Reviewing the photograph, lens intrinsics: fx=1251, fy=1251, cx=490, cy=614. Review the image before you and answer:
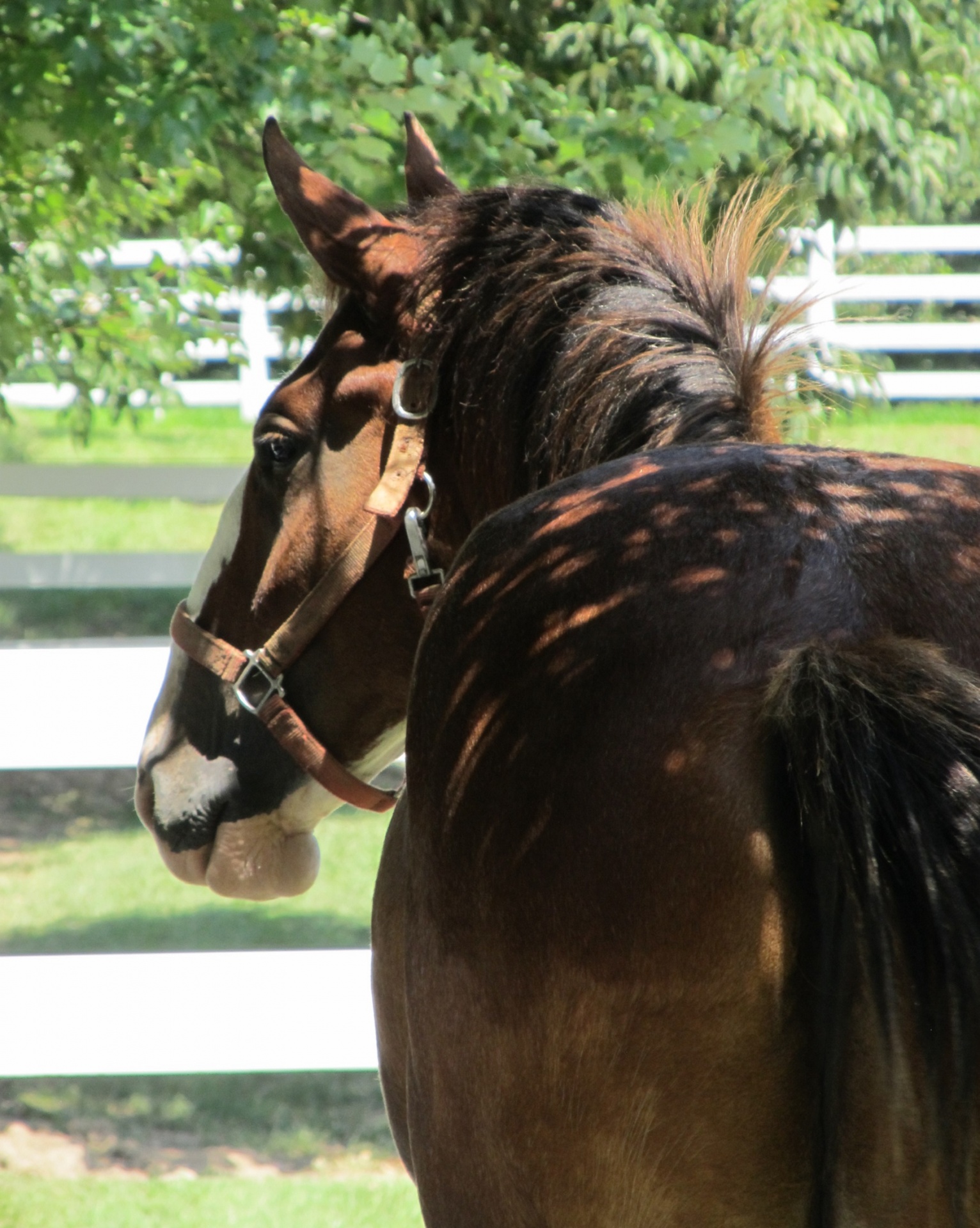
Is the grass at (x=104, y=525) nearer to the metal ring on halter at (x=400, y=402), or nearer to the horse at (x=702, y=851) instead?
the metal ring on halter at (x=400, y=402)

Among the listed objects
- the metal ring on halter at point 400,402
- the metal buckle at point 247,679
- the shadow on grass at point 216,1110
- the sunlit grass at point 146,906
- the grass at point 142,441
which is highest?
the metal ring on halter at point 400,402

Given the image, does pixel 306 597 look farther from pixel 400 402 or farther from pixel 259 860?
pixel 259 860

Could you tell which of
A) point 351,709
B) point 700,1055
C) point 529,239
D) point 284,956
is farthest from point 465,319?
point 284,956

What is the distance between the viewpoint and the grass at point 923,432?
8.70 metres

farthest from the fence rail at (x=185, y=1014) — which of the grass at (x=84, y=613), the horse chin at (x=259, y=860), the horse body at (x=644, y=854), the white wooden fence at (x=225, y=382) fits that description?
the grass at (x=84, y=613)

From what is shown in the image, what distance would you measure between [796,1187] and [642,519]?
1.64 feet

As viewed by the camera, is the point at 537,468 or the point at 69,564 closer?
the point at 537,468

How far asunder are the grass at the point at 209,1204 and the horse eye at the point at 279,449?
6.80ft

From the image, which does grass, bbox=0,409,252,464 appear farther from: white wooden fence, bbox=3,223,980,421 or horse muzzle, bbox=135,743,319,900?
horse muzzle, bbox=135,743,319,900

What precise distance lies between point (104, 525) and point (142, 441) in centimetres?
206

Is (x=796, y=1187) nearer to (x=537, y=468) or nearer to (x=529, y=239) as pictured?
(x=537, y=468)

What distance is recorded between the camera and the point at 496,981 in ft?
3.10

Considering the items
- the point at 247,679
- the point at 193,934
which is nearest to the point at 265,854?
the point at 247,679

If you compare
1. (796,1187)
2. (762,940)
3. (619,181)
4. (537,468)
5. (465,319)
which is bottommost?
(796,1187)
